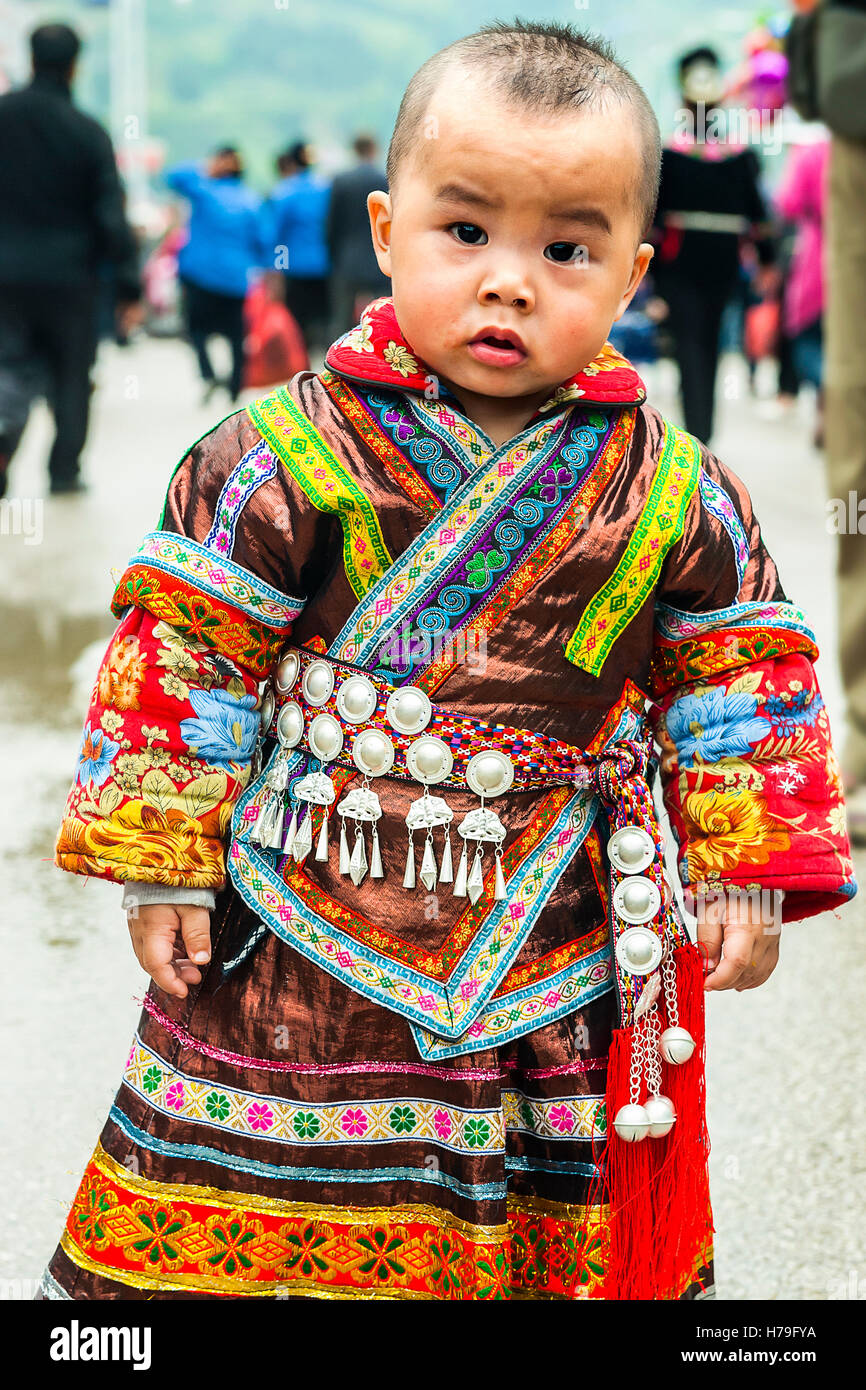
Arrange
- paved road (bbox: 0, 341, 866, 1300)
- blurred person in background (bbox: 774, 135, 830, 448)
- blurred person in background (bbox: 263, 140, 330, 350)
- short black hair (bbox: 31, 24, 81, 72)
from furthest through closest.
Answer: blurred person in background (bbox: 263, 140, 330, 350), blurred person in background (bbox: 774, 135, 830, 448), short black hair (bbox: 31, 24, 81, 72), paved road (bbox: 0, 341, 866, 1300)

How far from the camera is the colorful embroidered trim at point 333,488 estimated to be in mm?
1662

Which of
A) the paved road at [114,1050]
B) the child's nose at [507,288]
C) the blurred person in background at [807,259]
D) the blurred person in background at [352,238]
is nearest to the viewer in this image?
the child's nose at [507,288]

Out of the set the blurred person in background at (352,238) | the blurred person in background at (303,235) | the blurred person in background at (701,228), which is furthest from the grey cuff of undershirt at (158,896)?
the blurred person in background at (303,235)

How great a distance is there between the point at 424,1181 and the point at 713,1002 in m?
1.79

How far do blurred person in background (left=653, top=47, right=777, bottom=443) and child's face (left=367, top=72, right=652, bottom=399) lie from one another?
520 centimetres

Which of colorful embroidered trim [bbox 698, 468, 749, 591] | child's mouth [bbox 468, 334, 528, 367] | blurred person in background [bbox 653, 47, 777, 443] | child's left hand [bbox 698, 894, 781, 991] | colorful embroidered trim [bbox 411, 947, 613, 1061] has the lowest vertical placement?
colorful embroidered trim [bbox 411, 947, 613, 1061]

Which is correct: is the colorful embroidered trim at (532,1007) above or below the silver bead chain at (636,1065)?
above

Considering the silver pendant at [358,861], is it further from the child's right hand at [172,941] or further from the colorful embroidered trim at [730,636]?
the colorful embroidered trim at [730,636]

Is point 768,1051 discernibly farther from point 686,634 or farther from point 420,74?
point 420,74

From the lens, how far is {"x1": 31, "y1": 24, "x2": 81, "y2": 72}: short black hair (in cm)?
759

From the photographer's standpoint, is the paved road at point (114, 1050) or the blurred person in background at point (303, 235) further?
the blurred person in background at point (303, 235)

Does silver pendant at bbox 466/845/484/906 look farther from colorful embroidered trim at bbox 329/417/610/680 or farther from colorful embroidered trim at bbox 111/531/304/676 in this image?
colorful embroidered trim at bbox 111/531/304/676

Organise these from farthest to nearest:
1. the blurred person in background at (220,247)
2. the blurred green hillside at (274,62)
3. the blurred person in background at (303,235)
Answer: the blurred green hillside at (274,62), the blurred person in background at (303,235), the blurred person in background at (220,247)

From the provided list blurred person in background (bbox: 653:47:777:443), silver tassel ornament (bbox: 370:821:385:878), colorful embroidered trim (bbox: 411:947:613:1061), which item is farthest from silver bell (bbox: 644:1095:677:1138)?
blurred person in background (bbox: 653:47:777:443)
